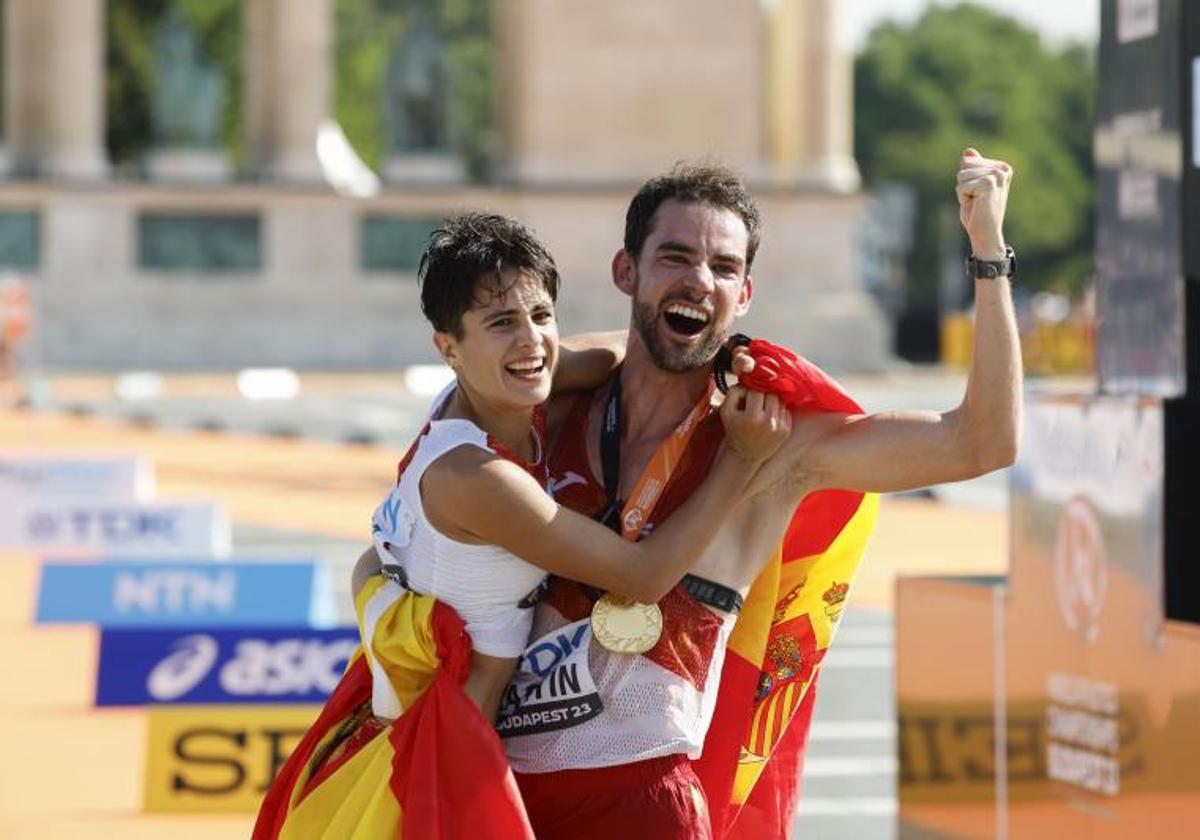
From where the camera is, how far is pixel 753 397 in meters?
4.85

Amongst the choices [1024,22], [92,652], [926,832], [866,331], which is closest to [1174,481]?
[926,832]

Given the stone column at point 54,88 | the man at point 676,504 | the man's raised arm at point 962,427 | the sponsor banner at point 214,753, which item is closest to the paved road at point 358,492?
the sponsor banner at point 214,753

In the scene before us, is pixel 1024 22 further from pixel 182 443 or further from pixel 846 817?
pixel 846 817

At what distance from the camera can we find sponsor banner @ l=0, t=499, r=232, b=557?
1777 centimetres

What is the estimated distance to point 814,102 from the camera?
176ft

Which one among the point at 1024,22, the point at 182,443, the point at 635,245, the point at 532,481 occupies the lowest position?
the point at 182,443

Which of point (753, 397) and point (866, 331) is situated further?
point (866, 331)

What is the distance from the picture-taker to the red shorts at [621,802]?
15.3ft

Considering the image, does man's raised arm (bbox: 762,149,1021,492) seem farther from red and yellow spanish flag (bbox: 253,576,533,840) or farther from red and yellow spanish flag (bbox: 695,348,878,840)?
red and yellow spanish flag (bbox: 253,576,533,840)

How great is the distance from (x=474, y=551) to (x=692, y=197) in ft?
2.60

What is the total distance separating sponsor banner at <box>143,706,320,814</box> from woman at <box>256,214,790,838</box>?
513 centimetres

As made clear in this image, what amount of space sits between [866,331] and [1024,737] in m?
43.5

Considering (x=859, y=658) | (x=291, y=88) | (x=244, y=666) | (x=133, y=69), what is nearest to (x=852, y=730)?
(x=859, y=658)

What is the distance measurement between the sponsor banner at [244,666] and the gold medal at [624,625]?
18.0ft
